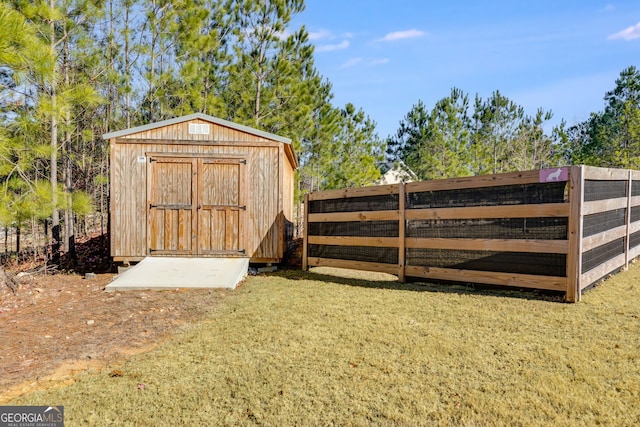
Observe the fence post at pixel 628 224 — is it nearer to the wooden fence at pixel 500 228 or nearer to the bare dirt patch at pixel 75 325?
the wooden fence at pixel 500 228

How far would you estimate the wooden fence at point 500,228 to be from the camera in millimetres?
4723

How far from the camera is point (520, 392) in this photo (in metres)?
2.44

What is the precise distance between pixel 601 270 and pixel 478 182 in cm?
212

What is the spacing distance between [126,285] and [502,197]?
574cm

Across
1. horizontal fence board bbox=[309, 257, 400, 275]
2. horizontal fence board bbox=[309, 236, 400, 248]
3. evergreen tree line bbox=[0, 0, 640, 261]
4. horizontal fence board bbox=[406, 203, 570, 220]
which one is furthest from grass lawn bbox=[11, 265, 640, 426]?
evergreen tree line bbox=[0, 0, 640, 261]

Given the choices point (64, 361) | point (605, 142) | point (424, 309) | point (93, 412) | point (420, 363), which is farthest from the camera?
point (605, 142)

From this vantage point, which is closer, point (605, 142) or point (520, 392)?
point (520, 392)

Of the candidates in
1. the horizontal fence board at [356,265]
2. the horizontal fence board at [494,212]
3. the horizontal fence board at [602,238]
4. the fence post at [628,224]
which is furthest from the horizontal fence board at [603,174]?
the horizontal fence board at [356,265]

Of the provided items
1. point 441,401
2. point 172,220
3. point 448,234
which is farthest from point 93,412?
point 172,220

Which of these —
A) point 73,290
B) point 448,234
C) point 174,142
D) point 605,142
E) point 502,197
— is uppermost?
point 605,142

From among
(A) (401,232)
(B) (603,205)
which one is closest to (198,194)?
(A) (401,232)

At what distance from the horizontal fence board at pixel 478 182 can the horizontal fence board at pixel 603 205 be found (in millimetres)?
681

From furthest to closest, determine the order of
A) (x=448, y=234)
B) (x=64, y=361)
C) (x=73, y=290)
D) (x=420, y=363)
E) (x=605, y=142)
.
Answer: (x=605, y=142), (x=73, y=290), (x=448, y=234), (x=64, y=361), (x=420, y=363)

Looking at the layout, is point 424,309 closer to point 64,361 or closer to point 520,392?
point 520,392
